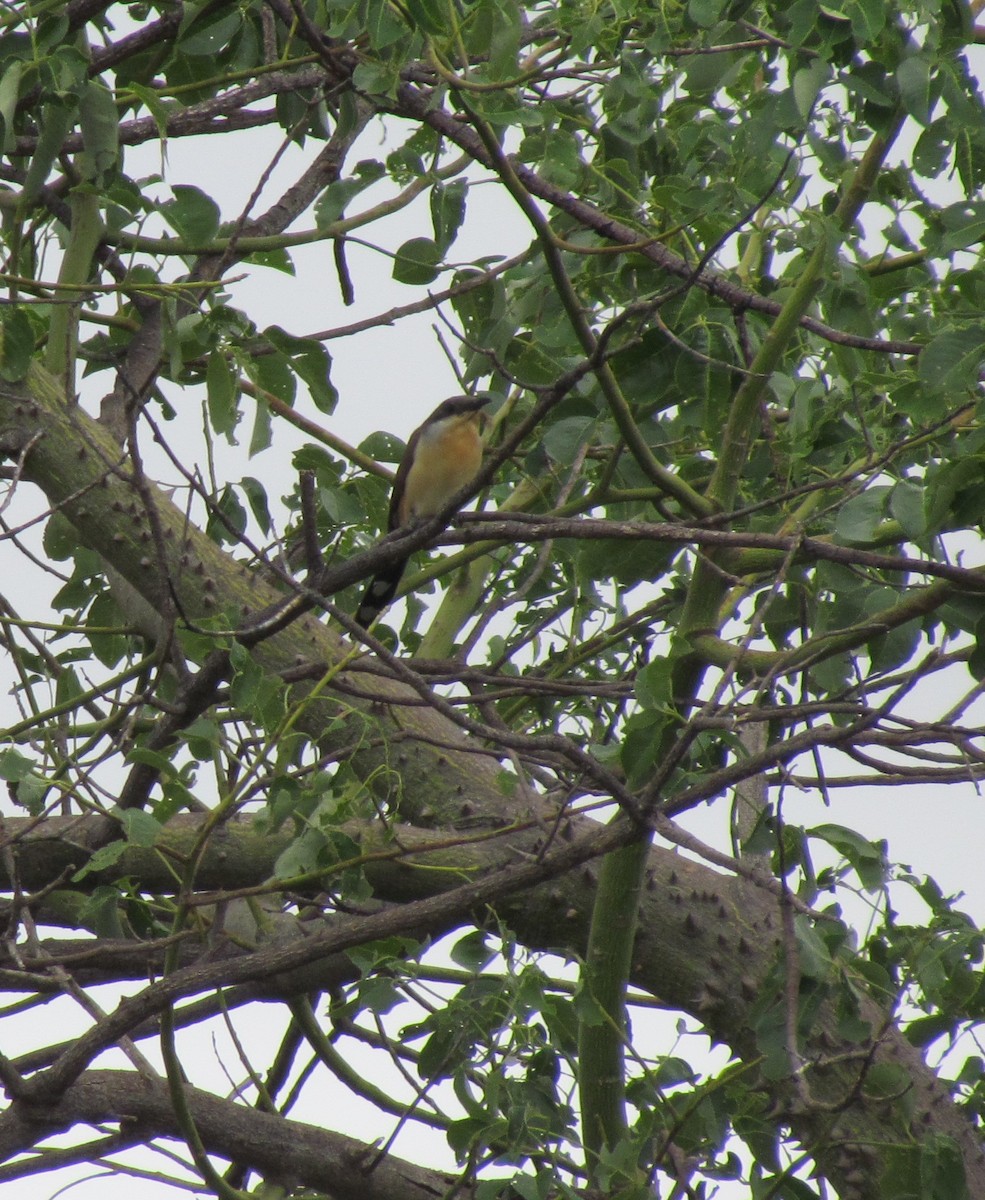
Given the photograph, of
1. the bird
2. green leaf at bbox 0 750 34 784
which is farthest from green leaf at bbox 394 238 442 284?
the bird

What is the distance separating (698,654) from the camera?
3.63 meters

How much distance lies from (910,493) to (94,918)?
7.74 ft

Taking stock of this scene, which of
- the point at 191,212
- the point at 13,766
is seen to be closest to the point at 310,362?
the point at 191,212

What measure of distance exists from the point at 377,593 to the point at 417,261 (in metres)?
1.94

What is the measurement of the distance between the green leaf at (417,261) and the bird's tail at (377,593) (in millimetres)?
1401

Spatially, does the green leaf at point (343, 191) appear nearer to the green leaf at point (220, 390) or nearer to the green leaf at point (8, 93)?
the green leaf at point (220, 390)

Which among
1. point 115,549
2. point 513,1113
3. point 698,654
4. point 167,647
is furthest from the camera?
point 115,549

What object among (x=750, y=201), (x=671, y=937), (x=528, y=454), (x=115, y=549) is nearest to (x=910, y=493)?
(x=750, y=201)

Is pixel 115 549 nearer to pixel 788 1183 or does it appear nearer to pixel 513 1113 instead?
pixel 513 1113

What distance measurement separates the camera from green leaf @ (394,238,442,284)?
355 centimetres

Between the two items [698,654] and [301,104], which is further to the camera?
[301,104]

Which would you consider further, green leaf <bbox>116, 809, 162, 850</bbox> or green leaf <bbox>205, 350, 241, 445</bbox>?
green leaf <bbox>205, 350, 241, 445</bbox>

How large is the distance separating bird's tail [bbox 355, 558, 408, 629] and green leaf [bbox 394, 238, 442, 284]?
1401mm

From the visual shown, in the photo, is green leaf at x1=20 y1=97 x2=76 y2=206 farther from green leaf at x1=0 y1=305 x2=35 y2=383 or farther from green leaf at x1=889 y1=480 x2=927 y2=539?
green leaf at x1=889 y1=480 x2=927 y2=539
